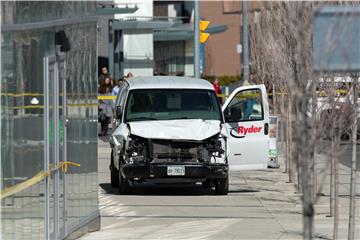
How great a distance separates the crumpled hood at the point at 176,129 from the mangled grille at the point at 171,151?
0.54 ft

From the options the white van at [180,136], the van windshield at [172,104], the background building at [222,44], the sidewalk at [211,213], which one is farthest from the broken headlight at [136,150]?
the background building at [222,44]

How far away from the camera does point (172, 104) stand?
15930mm

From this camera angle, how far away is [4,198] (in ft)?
25.2

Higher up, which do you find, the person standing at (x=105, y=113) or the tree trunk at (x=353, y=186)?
the tree trunk at (x=353, y=186)

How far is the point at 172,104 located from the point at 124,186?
165 centimetres

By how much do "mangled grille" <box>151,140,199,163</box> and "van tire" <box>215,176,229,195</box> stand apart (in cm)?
64

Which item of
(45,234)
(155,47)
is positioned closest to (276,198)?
(45,234)

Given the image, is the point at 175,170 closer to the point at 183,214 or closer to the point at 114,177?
the point at 183,214

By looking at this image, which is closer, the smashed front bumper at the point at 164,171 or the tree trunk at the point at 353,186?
the tree trunk at the point at 353,186

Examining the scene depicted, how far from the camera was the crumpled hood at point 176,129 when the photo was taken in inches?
582

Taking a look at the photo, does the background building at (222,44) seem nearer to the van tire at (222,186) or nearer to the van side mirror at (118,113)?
the van side mirror at (118,113)

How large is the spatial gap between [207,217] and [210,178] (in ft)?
7.18

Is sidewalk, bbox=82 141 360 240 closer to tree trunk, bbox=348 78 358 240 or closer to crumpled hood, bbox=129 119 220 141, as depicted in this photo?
tree trunk, bbox=348 78 358 240

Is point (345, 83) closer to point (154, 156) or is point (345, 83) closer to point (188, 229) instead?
point (188, 229)
